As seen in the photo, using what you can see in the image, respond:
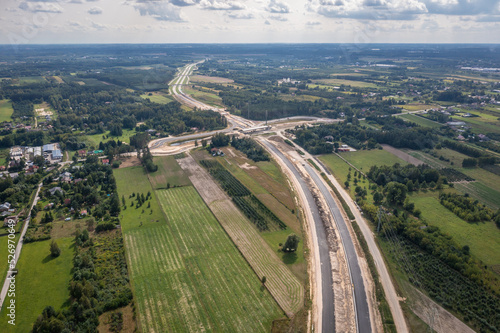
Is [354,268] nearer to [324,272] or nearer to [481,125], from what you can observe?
[324,272]

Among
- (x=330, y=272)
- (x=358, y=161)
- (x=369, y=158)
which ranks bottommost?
(x=330, y=272)

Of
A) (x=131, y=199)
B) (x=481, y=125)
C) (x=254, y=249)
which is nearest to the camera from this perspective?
(x=254, y=249)

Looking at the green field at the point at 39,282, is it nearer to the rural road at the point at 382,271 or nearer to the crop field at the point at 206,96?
the rural road at the point at 382,271

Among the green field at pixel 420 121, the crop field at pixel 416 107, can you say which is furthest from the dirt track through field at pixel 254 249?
the crop field at pixel 416 107

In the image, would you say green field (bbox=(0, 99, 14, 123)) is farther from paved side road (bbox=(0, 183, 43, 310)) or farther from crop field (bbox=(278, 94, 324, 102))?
crop field (bbox=(278, 94, 324, 102))

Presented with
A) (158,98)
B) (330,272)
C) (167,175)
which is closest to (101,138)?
(167,175)

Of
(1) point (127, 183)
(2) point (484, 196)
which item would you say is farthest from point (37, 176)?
(2) point (484, 196)

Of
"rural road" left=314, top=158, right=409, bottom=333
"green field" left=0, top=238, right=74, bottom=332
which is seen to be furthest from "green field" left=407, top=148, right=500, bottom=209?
"green field" left=0, top=238, right=74, bottom=332
